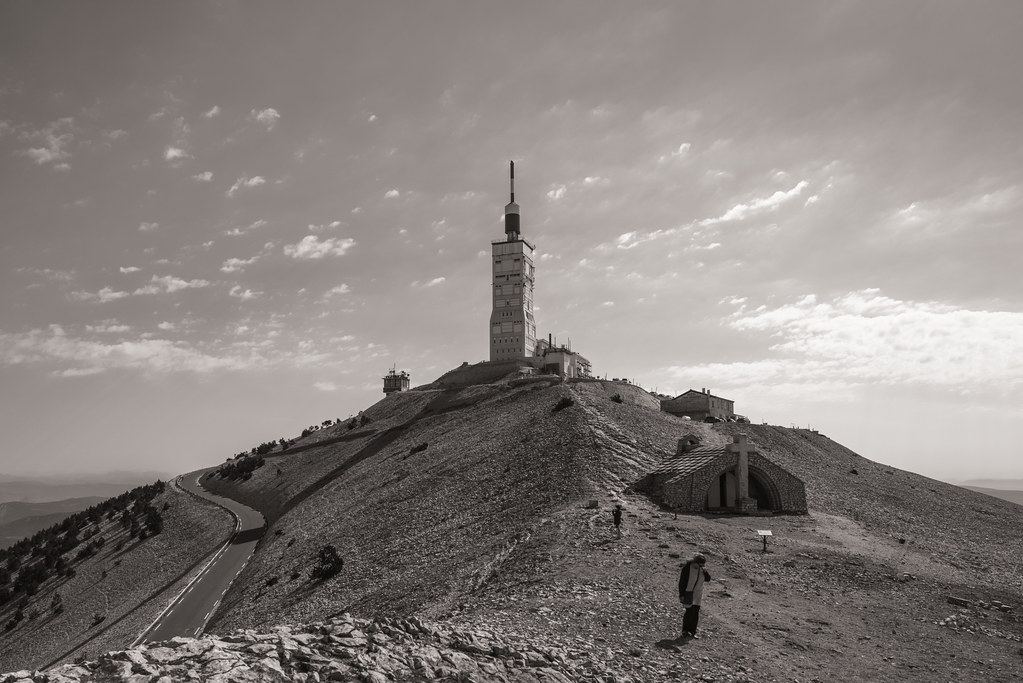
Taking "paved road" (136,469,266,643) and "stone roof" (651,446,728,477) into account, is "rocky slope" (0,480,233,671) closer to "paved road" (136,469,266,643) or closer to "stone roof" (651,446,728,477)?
"paved road" (136,469,266,643)

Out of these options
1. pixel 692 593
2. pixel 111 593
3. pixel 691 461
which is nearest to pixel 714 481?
pixel 691 461

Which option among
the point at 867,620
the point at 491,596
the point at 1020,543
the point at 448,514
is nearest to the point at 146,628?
the point at 448,514

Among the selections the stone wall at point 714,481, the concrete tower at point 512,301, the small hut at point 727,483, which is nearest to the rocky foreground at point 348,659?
the stone wall at point 714,481

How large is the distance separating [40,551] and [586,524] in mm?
75613

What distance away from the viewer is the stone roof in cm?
3859

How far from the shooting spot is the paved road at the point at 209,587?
37.9 m

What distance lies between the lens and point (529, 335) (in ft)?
341

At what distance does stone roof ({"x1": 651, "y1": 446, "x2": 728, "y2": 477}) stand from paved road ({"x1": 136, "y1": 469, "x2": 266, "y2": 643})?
1196 inches

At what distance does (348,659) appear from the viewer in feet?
43.5

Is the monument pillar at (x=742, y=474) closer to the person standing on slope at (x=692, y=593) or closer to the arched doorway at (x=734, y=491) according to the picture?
the arched doorway at (x=734, y=491)

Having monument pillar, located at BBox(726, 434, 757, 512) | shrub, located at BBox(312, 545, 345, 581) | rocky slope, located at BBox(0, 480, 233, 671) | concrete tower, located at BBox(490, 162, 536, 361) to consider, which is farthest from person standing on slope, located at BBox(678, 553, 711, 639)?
concrete tower, located at BBox(490, 162, 536, 361)

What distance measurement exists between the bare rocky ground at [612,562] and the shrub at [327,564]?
0.86 m

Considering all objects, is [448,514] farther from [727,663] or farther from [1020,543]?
[1020,543]

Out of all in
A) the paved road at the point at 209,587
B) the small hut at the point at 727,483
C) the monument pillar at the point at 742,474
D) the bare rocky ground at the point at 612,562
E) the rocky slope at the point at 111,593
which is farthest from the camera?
the rocky slope at the point at 111,593
